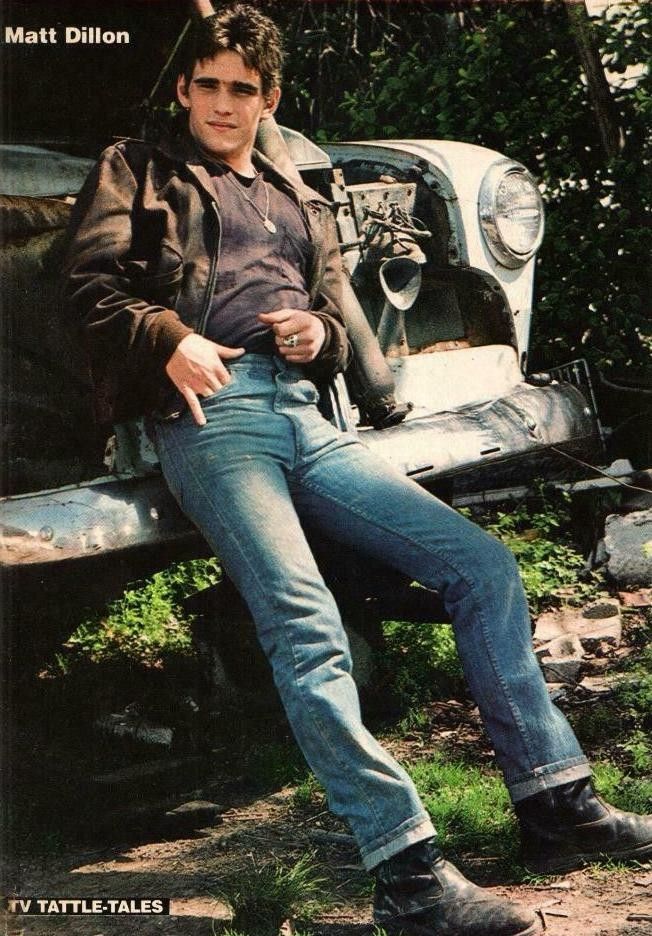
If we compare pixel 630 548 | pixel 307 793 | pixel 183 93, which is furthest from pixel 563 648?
pixel 183 93

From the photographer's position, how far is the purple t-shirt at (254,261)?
262 centimetres

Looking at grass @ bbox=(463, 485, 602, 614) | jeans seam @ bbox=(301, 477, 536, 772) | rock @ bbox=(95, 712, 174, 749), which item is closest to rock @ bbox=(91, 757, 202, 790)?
rock @ bbox=(95, 712, 174, 749)

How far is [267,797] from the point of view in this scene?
2957 millimetres

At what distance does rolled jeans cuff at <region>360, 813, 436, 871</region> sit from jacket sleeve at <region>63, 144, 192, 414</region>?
0.97 m

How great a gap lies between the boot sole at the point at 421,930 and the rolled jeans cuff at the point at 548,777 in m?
0.25

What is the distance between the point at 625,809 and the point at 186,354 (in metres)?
1.30

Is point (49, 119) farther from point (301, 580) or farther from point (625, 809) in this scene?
point (625, 809)

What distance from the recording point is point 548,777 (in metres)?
2.36

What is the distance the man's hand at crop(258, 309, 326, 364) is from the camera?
2.61 metres

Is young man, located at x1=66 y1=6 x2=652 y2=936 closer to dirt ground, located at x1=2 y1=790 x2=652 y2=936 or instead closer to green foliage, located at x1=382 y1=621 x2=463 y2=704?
dirt ground, located at x1=2 y1=790 x2=652 y2=936

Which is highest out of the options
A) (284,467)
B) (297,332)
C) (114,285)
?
(114,285)

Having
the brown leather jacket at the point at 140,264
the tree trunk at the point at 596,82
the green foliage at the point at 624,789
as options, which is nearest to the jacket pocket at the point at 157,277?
the brown leather jacket at the point at 140,264

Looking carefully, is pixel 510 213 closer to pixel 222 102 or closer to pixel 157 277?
pixel 222 102

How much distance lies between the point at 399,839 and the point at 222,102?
1536 mm
